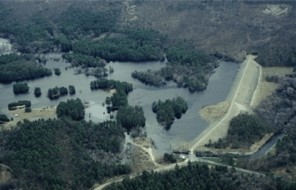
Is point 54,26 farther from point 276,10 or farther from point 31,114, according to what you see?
point 276,10

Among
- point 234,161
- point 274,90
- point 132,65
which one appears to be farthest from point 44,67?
point 234,161

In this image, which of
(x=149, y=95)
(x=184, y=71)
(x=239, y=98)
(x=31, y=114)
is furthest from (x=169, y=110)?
(x=31, y=114)

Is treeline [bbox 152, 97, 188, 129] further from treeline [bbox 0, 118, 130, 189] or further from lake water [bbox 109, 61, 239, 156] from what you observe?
treeline [bbox 0, 118, 130, 189]

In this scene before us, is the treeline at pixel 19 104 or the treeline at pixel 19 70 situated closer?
the treeline at pixel 19 104

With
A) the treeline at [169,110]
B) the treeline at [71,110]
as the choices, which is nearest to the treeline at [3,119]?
the treeline at [71,110]

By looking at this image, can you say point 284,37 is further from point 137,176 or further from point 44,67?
point 137,176

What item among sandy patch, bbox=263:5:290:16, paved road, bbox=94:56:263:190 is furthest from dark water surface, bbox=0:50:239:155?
sandy patch, bbox=263:5:290:16

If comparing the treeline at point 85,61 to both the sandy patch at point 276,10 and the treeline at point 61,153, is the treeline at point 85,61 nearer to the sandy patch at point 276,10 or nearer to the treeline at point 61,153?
the treeline at point 61,153
